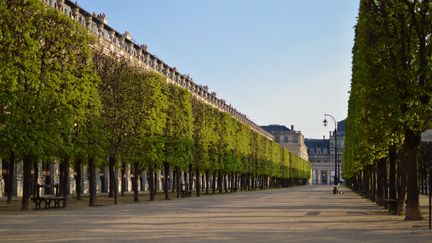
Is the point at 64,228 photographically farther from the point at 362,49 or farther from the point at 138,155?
the point at 138,155

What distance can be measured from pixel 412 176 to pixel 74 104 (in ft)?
77.0

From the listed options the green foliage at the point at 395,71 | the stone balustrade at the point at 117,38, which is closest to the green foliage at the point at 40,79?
the green foliage at the point at 395,71

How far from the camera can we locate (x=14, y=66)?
120 feet

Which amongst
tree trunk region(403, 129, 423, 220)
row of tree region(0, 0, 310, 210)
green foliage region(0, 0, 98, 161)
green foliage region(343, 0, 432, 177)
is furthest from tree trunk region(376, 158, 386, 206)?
green foliage region(0, 0, 98, 161)

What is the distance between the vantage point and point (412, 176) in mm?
31797

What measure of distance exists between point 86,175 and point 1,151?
199 feet

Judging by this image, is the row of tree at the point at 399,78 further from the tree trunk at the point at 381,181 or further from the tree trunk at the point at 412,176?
the tree trunk at the point at 381,181

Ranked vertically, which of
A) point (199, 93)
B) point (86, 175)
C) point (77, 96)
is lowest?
point (86, 175)

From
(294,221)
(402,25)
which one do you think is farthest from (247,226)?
(402,25)

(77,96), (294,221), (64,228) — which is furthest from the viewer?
(77,96)

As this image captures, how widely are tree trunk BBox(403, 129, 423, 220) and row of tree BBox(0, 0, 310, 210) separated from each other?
19153 mm

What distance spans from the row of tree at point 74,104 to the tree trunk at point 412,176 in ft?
62.8

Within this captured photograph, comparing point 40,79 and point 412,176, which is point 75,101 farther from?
point 412,176

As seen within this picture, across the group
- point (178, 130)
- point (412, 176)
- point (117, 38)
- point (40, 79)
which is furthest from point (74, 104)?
point (117, 38)
